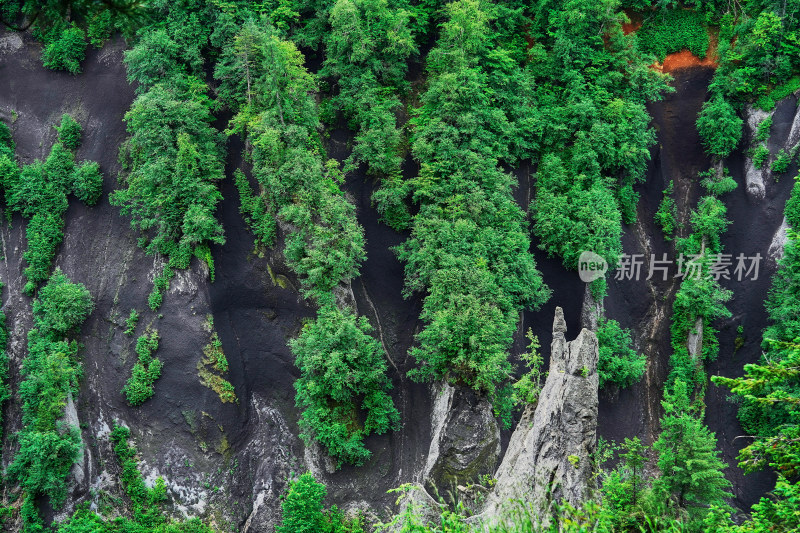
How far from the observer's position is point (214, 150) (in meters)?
26.5

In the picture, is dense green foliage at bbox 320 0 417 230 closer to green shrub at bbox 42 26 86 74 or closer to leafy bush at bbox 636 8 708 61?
green shrub at bbox 42 26 86 74

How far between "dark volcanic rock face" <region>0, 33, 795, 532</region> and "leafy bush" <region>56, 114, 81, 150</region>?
416 millimetres

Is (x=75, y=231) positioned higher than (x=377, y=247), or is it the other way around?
(x=377, y=247)

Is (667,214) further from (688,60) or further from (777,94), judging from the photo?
(688,60)

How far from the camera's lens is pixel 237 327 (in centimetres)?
2553

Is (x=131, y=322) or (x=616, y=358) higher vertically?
(x=616, y=358)

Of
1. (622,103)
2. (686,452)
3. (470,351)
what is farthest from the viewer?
(622,103)

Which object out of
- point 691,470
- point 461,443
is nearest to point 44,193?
point 461,443

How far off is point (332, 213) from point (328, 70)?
27.5ft

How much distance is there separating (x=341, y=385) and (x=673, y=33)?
26.0 metres

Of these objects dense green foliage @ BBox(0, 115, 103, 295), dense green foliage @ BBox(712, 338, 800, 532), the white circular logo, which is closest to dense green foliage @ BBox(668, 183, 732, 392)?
the white circular logo

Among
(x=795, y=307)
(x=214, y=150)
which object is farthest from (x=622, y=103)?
(x=214, y=150)

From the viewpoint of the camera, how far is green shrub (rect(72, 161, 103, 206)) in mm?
26672

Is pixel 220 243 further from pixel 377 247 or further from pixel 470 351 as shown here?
pixel 470 351
